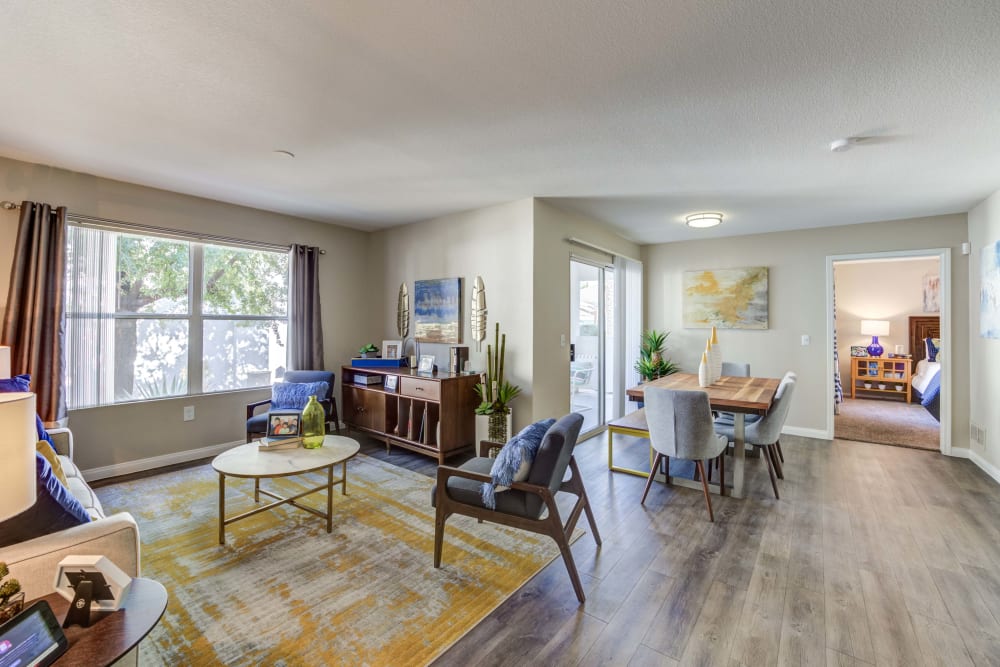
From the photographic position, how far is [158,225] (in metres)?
3.81

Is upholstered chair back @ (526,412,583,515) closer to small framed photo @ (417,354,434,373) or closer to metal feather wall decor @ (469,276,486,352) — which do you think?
metal feather wall decor @ (469,276,486,352)

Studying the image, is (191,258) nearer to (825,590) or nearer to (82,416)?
(82,416)

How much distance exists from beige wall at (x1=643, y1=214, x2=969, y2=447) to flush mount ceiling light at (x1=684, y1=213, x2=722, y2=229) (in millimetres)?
1340

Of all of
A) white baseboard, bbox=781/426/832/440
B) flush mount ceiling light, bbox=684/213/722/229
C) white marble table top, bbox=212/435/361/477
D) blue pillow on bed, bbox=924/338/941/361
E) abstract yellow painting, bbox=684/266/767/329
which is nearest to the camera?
white marble table top, bbox=212/435/361/477

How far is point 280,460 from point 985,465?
5686 mm

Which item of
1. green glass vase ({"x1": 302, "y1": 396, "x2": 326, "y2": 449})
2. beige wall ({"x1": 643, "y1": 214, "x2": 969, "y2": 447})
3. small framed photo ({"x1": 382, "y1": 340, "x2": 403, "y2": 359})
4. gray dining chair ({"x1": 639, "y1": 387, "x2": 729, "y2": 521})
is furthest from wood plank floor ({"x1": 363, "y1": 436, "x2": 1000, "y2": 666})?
small framed photo ({"x1": 382, "y1": 340, "x2": 403, "y2": 359})

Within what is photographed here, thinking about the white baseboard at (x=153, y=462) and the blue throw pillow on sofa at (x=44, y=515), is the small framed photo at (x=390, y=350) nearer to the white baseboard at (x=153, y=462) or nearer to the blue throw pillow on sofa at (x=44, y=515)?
the white baseboard at (x=153, y=462)

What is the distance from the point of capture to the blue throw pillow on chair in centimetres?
209

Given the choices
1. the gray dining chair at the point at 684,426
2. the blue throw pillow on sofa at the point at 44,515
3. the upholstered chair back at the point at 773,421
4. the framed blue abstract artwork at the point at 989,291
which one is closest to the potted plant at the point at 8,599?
the blue throw pillow on sofa at the point at 44,515

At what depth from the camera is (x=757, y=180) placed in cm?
336

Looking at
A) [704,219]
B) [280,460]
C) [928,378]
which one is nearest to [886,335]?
[928,378]

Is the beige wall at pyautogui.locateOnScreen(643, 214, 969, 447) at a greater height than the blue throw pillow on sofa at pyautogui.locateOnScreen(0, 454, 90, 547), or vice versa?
the beige wall at pyautogui.locateOnScreen(643, 214, 969, 447)

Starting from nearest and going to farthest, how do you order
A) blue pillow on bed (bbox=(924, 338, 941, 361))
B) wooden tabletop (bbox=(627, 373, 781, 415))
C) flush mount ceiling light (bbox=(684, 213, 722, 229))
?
wooden tabletop (bbox=(627, 373, 781, 415)) → flush mount ceiling light (bbox=(684, 213, 722, 229)) → blue pillow on bed (bbox=(924, 338, 941, 361))

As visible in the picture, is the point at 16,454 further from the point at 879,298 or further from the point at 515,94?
the point at 879,298
